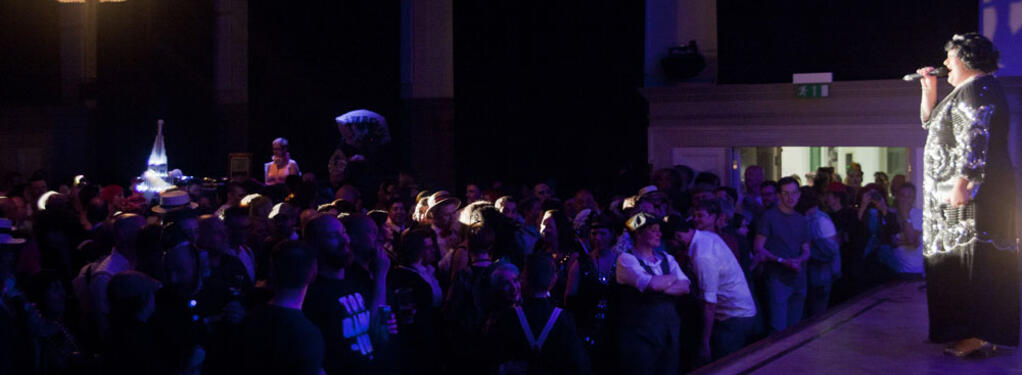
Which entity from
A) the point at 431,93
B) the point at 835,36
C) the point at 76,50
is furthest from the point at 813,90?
the point at 76,50

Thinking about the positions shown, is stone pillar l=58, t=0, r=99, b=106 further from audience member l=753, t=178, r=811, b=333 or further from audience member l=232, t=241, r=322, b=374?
audience member l=232, t=241, r=322, b=374

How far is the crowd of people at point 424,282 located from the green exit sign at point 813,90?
2.53m

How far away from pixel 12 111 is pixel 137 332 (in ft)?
44.9

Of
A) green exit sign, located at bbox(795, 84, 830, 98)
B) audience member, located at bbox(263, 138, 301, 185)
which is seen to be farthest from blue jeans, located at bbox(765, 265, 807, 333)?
audience member, located at bbox(263, 138, 301, 185)

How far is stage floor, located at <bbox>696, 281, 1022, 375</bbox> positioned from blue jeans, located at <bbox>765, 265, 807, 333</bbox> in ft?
1.80

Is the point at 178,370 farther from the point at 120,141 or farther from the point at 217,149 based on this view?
the point at 120,141

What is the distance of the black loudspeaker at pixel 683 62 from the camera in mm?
10398

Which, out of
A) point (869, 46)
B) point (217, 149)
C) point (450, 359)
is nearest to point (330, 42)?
point (217, 149)

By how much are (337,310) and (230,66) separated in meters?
12.5

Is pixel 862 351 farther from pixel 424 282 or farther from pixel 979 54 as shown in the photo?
pixel 424 282

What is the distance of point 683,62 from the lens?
10.4 metres

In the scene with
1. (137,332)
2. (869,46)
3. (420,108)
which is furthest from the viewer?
(420,108)

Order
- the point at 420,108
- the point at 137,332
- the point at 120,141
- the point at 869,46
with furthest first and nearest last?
the point at 120,141 < the point at 420,108 < the point at 869,46 < the point at 137,332

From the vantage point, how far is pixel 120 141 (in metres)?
15.6
